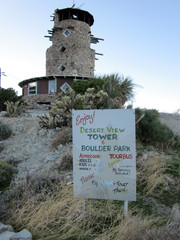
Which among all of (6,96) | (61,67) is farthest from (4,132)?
(61,67)

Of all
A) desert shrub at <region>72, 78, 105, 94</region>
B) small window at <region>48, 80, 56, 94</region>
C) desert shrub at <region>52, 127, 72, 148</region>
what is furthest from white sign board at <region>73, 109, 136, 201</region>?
small window at <region>48, 80, 56, 94</region>

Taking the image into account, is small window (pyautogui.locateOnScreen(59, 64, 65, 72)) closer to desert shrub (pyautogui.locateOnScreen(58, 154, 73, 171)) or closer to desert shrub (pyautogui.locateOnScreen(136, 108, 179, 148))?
desert shrub (pyautogui.locateOnScreen(136, 108, 179, 148))

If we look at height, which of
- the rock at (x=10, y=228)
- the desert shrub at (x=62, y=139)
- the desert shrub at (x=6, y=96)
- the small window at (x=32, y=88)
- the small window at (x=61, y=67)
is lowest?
the rock at (x=10, y=228)

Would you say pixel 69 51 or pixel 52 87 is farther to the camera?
pixel 69 51

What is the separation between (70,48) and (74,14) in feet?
19.2

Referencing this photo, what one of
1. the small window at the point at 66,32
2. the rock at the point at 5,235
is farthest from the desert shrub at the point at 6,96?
the small window at the point at 66,32

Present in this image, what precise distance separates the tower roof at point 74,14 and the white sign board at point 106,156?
28739 mm

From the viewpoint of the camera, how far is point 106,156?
10.4 feet

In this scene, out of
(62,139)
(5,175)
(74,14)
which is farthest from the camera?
(74,14)

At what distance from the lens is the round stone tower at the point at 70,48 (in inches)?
1055

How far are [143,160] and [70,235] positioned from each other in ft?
10.1

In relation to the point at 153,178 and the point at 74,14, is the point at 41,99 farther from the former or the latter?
the point at 153,178

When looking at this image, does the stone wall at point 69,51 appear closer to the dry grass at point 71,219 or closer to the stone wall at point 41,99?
the stone wall at point 41,99

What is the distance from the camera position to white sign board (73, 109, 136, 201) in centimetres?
311
